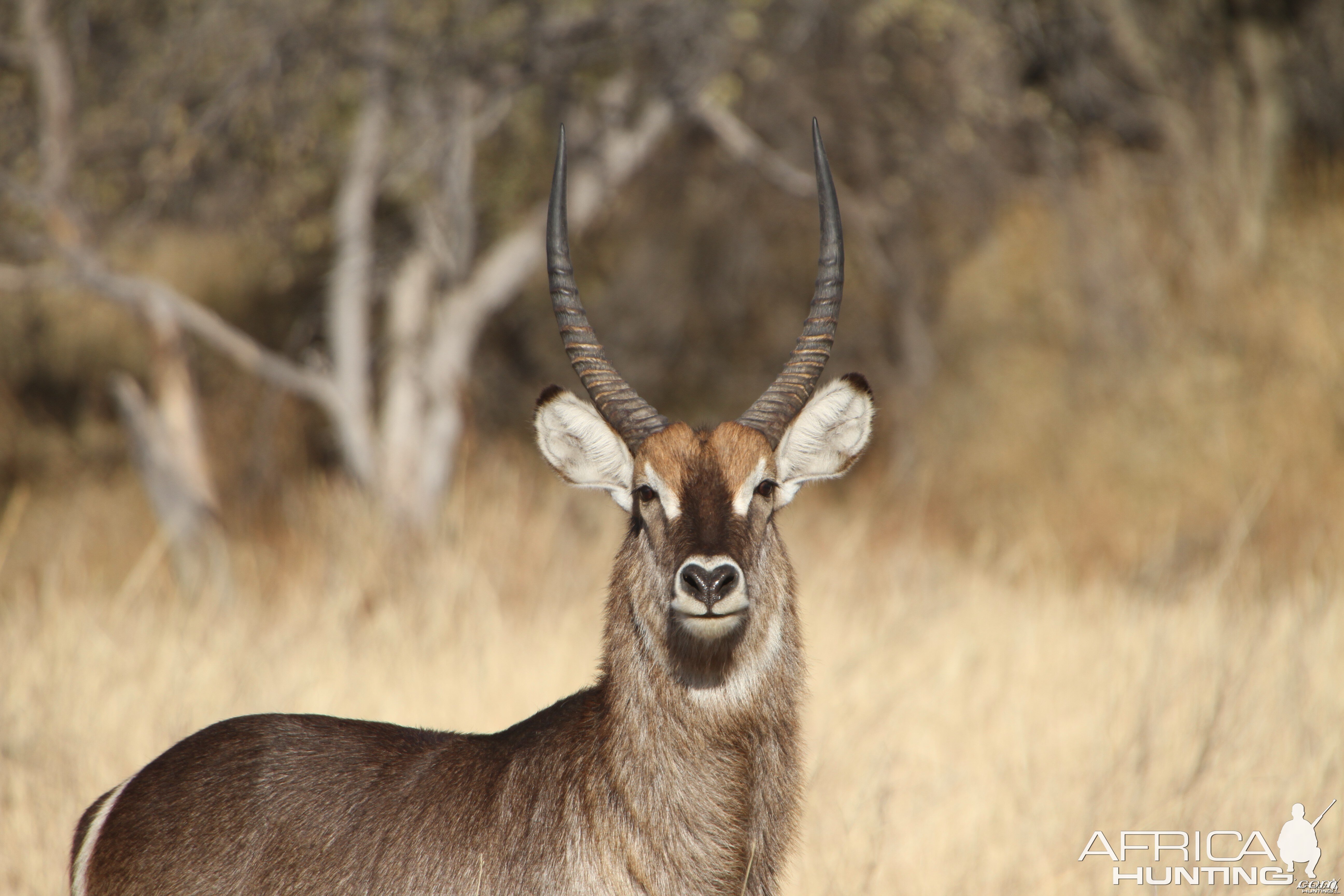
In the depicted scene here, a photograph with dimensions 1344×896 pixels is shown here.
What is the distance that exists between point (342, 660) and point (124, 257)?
32.0 feet

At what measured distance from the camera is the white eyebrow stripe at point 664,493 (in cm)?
320

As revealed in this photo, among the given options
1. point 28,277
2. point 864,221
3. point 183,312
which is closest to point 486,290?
point 183,312

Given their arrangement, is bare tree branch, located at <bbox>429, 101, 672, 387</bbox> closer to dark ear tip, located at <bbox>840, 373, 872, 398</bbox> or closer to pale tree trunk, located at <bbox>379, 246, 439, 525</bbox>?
pale tree trunk, located at <bbox>379, 246, 439, 525</bbox>

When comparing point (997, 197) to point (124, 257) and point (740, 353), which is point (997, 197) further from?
point (124, 257)

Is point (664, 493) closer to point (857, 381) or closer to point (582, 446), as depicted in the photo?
point (582, 446)

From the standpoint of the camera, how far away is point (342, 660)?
6.10m

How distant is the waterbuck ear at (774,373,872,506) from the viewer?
3459 millimetres

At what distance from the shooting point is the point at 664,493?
10.6 ft

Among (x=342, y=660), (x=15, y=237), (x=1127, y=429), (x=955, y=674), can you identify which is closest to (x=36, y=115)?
(x=15, y=237)

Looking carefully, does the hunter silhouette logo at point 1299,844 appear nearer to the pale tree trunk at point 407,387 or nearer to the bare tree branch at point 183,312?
the pale tree trunk at point 407,387

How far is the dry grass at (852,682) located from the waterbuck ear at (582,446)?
170 cm

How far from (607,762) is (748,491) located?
0.75 m

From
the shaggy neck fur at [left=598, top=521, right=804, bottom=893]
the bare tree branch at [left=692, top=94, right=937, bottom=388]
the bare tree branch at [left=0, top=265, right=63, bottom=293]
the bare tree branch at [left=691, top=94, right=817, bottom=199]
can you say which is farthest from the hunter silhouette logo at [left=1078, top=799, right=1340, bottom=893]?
the bare tree branch at [left=0, top=265, right=63, bottom=293]

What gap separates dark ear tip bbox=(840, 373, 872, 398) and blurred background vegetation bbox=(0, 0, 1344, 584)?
13.5 feet
